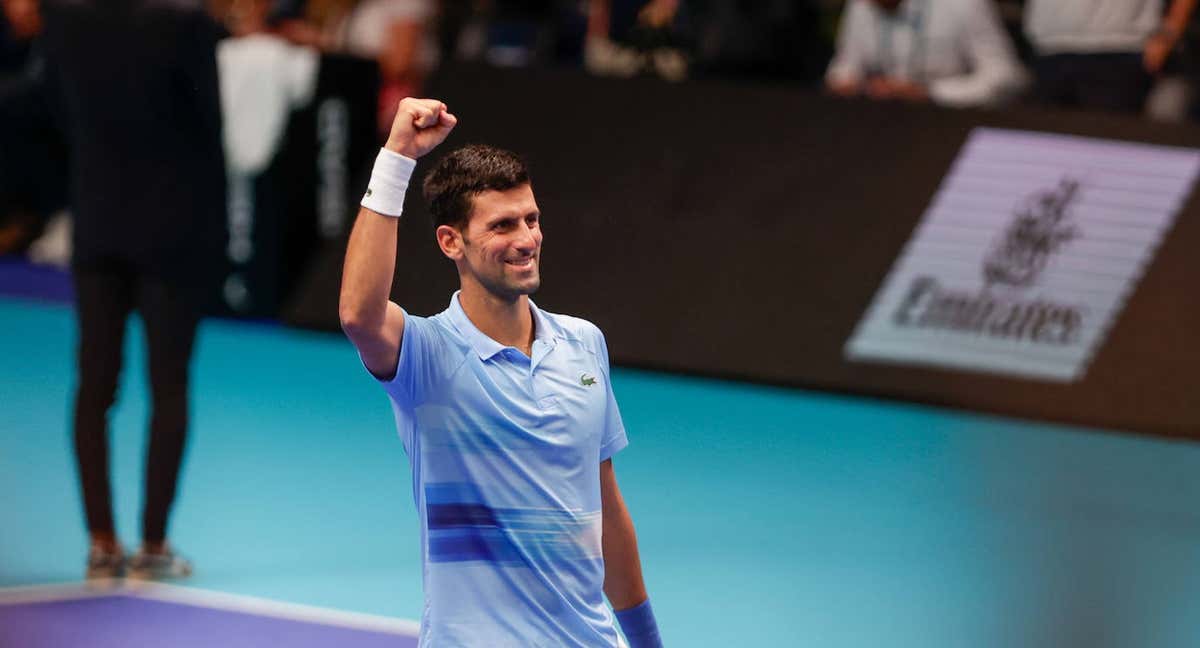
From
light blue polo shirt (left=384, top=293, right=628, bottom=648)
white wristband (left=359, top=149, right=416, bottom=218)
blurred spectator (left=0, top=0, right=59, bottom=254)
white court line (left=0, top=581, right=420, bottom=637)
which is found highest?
white wristband (left=359, top=149, right=416, bottom=218)

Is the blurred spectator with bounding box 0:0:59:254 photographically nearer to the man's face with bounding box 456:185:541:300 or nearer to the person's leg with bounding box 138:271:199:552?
the person's leg with bounding box 138:271:199:552

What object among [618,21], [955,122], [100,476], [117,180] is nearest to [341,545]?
[100,476]

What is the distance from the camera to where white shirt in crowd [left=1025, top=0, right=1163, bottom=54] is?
984 centimetres

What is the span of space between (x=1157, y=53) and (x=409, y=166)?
760 centimetres

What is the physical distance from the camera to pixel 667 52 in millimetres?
11492

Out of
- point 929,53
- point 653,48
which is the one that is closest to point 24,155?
point 653,48

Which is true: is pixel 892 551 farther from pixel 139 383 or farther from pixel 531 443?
pixel 139 383

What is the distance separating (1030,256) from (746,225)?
5.43 ft

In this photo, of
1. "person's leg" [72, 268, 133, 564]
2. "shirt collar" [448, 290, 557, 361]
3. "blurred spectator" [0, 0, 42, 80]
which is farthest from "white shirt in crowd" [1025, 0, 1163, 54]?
"blurred spectator" [0, 0, 42, 80]

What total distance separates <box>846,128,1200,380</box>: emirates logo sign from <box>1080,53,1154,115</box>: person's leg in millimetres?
393

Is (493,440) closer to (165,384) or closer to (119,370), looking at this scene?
Result: (165,384)

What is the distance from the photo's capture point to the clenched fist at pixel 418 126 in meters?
3.14

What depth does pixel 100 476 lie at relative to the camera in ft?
20.7

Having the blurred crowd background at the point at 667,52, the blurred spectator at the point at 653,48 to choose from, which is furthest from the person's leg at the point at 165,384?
the blurred spectator at the point at 653,48
